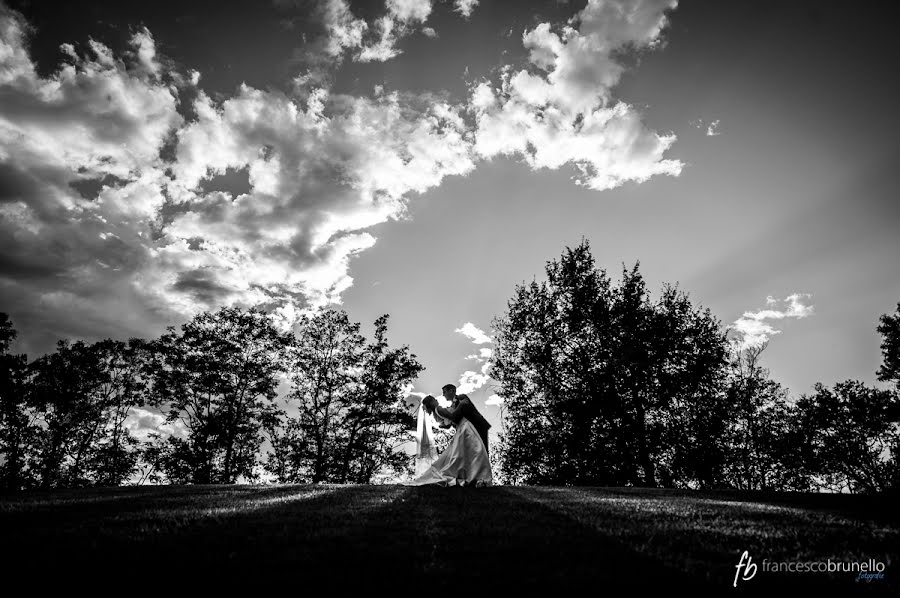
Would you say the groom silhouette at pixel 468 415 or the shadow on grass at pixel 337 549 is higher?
the groom silhouette at pixel 468 415

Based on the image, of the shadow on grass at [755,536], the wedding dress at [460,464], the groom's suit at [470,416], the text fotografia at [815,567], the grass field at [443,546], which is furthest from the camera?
the groom's suit at [470,416]

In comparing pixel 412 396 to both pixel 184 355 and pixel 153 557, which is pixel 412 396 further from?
pixel 184 355

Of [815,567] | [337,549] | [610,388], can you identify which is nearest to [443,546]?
[337,549]

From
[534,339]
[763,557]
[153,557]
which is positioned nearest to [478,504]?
[763,557]

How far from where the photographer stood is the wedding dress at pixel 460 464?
43.8ft

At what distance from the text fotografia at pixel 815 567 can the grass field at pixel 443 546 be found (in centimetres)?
9

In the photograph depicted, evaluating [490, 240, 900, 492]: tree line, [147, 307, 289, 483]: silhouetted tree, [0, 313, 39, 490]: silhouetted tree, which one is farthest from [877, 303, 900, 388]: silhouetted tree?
[0, 313, 39, 490]: silhouetted tree

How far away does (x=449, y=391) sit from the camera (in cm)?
1517

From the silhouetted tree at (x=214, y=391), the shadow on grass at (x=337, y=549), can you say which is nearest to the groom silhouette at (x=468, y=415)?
the shadow on grass at (x=337, y=549)

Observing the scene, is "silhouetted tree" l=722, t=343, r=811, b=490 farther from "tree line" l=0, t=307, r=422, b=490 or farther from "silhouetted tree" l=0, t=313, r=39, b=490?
"silhouetted tree" l=0, t=313, r=39, b=490

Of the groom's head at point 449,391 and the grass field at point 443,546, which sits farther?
the groom's head at point 449,391

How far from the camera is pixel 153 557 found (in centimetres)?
418

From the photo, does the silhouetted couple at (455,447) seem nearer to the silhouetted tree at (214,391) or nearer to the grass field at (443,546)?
the grass field at (443,546)

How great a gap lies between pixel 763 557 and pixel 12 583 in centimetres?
690
